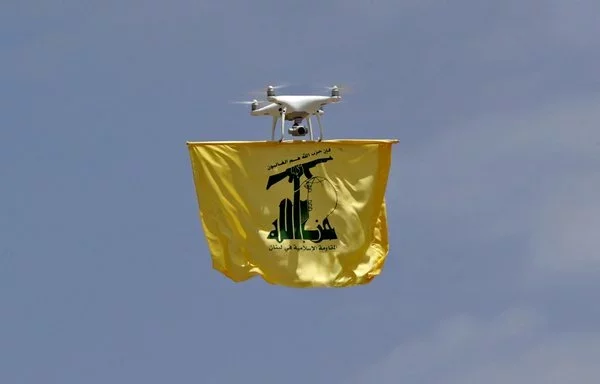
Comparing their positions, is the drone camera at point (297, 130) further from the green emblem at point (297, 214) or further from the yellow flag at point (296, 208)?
the green emblem at point (297, 214)

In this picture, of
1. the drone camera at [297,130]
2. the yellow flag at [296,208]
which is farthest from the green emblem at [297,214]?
the drone camera at [297,130]

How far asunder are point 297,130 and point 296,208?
3377 mm

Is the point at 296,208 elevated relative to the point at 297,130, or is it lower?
lower

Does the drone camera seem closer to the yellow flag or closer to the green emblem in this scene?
the yellow flag

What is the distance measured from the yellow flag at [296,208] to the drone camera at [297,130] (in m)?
1.47

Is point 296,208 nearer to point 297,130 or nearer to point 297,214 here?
point 297,214

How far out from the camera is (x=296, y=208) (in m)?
148

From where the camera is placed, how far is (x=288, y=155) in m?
148

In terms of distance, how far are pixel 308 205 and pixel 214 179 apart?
13.0ft

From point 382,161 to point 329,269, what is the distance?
5.19m

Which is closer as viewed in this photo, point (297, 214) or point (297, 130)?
point (297, 130)

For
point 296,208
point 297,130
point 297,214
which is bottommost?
point 297,214

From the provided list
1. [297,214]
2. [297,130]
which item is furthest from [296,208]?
[297,130]

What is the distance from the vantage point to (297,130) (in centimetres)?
14625
